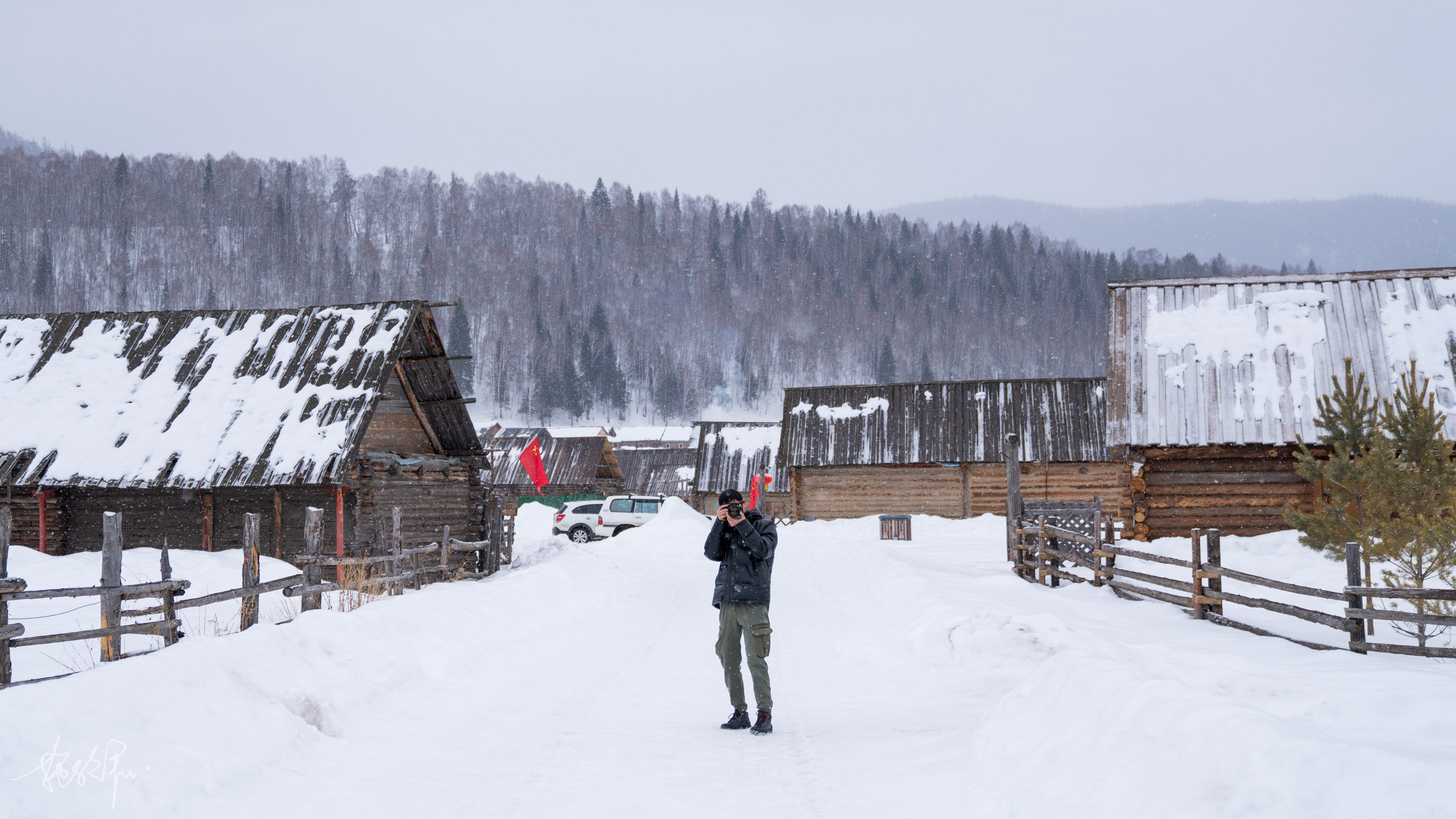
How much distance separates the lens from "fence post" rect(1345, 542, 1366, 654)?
9.40 meters

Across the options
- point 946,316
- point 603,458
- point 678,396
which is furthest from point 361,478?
point 946,316

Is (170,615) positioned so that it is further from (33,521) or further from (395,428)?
(33,521)

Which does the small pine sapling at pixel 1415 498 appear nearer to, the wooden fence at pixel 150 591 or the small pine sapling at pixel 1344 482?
the small pine sapling at pixel 1344 482

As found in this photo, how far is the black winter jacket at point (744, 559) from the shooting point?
25.3 ft

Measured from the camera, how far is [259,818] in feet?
17.7

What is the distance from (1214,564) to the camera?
39.4ft

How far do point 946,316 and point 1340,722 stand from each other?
15265cm

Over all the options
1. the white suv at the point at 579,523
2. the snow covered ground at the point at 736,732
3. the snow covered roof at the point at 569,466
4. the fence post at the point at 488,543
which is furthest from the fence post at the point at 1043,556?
the snow covered roof at the point at 569,466

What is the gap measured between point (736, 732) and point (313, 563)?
648 cm

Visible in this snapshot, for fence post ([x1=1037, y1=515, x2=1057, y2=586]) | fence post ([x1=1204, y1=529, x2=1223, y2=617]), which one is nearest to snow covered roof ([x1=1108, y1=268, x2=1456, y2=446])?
fence post ([x1=1037, y1=515, x2=1057, y2=586])

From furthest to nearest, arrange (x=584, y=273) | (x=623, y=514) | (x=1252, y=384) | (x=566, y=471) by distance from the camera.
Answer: (x=584, y=273) → (x=566, y=471) → (x=623, y=514) → (x=1252, y=384)

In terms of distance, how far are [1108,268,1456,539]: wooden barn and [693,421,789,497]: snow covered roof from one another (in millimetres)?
28986

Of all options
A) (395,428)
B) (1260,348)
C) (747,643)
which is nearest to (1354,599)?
(747,643)

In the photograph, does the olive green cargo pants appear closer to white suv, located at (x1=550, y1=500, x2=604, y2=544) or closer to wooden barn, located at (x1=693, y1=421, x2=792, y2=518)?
white suv, located at (x1=550, y1=500, x2=604, y2=544)
